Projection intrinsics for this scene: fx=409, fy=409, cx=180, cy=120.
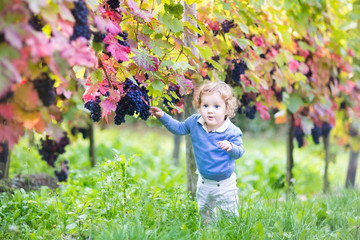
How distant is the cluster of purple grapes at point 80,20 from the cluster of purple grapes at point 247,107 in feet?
7.30

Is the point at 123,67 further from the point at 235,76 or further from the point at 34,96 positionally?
the point at 235,76

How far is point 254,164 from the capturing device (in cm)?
827

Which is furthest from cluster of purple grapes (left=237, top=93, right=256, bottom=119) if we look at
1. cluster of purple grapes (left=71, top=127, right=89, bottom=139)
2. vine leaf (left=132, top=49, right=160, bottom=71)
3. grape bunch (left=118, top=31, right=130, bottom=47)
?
cluster of purple grapes (left=71, top=127, right=89, bottom=139)

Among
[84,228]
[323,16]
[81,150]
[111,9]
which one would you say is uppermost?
[323,16]

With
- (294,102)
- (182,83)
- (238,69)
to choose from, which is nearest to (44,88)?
(182,83)

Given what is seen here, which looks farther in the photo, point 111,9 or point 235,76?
point 235,76

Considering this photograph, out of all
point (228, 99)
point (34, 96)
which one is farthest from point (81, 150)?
point (34, 96)

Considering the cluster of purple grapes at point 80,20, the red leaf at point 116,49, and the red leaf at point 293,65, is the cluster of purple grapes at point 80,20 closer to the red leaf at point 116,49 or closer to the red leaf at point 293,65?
the red leaf at point 116,49

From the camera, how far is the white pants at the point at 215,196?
303 cm

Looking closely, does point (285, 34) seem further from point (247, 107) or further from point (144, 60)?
point (144, 60)

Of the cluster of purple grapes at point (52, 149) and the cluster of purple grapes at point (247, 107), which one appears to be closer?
the cluster of purple grapes at point (247, 107)

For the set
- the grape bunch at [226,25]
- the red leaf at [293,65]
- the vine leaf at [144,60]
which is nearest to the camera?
the vine leaf at [144,60]

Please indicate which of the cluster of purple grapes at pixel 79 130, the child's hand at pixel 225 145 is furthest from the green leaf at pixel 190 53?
the cluster of purple grapes at pixel 79 130

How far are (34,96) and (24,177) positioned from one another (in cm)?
274
